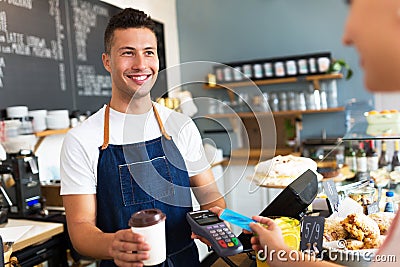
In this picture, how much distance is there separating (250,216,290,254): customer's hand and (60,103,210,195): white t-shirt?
414 mm

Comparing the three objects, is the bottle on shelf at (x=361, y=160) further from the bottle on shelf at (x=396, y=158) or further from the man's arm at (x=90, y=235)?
the man's arm at (x=90, y=235)

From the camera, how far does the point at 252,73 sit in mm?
4496

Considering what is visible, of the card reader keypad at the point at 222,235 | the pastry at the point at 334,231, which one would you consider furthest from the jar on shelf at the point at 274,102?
the card reader keypad at the point at 222,235

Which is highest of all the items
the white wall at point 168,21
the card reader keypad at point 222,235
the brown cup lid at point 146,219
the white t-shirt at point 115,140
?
the white wall at point 168,21

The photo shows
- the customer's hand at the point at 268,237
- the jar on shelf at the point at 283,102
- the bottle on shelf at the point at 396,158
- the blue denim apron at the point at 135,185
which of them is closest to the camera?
the customer's hand at the point at 268,237

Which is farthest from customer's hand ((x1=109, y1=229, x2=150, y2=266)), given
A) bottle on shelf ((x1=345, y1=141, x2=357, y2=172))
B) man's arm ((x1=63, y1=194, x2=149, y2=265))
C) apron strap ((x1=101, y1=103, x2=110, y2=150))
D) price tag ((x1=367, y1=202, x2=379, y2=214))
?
bottle on shelf ((x1=345, y1=141, x2=357, y2=172))

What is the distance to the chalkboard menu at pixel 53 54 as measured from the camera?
2.65 meters

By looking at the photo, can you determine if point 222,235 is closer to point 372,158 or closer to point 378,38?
point 378,38

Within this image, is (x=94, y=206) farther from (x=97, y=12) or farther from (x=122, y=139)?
(x=97, y=12)

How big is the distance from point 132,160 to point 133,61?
1.03 feet

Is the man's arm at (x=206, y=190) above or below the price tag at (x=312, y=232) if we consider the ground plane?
above

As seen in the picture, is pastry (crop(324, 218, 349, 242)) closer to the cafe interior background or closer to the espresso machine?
the espresso machine

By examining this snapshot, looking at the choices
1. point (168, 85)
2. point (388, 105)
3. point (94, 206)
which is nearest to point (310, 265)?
point (168, 85)

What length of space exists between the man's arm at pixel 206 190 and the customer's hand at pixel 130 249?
0.35 metres
